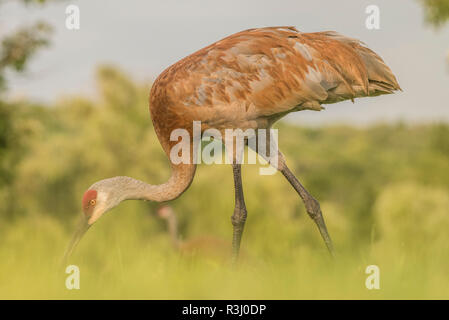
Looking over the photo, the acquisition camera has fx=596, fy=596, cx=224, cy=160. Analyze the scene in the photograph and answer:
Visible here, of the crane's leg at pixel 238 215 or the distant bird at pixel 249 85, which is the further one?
the crane's leg at pixel 238 215

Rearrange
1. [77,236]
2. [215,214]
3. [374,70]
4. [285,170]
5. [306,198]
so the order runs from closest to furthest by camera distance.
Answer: [77,236] < [374,70] < [285,170] < [306,198] < [215,214]

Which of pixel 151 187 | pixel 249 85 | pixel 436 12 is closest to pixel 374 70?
pixel 249 85

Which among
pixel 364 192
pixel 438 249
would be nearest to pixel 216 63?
pixel 438 249

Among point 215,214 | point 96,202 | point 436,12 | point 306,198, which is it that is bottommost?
point 215,214

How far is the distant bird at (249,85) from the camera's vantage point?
5660mm

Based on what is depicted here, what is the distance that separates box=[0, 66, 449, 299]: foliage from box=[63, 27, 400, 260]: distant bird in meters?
0.65

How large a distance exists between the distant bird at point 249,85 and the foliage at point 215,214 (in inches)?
25.6

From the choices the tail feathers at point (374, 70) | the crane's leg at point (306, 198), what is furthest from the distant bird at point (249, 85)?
the crane's leg at point (306, 198)

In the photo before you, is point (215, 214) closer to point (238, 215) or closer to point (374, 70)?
point (238, 215)

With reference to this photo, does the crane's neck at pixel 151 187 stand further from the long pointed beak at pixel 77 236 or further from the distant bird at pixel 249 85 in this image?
the long pointed beak at pixel 77 236

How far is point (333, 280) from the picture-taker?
4.64 metres

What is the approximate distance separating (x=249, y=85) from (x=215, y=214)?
690 inches

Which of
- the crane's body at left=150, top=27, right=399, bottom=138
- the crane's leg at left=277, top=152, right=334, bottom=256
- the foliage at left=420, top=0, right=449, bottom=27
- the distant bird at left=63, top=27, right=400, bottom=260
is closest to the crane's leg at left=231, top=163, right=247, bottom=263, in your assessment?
the distant bird at left=63, top=27, right=400, bottom=260

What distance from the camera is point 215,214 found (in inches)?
904
